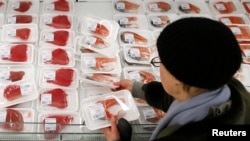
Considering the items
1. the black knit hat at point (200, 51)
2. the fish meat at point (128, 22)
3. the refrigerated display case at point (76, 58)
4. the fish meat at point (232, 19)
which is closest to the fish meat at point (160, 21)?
the refrigerated display case at point (76, 58)

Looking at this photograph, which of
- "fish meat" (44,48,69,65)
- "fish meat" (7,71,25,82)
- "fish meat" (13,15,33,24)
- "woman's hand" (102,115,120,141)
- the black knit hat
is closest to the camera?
the black knit hat

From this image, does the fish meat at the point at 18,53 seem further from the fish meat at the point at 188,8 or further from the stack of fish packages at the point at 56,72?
the fish meat at the point at 188,8

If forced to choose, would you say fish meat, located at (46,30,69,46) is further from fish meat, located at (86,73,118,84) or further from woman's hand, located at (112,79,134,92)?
woman's hand, located at (112,79,134,92)

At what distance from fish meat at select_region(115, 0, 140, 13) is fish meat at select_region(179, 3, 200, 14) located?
29cm

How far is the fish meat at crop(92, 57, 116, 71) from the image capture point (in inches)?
74.4

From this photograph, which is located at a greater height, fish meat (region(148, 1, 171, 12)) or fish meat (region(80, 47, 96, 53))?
fish meat (region(148, 1, 171, 12))

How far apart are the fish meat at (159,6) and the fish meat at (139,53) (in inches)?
16.1

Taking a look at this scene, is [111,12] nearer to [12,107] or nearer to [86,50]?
[86,50]

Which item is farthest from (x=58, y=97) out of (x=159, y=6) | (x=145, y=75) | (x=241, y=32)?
(x=241, y=32)

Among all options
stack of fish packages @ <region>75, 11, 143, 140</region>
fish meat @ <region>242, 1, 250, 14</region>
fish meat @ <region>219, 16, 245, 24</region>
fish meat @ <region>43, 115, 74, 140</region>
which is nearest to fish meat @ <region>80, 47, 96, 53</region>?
stack of fish packages @ <region>75, 11, 143, 140</region>

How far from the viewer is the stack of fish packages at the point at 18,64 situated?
1639mm

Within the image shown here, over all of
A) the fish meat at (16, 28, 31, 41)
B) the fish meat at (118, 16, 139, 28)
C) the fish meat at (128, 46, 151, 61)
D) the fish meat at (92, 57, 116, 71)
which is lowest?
the fish meat at (92, 57, 116, 71)

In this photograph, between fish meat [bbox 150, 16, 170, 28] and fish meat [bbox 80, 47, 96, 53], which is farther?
fish meat [bbox 150, 16, 170, 28]

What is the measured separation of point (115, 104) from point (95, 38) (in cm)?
Answer: 49
